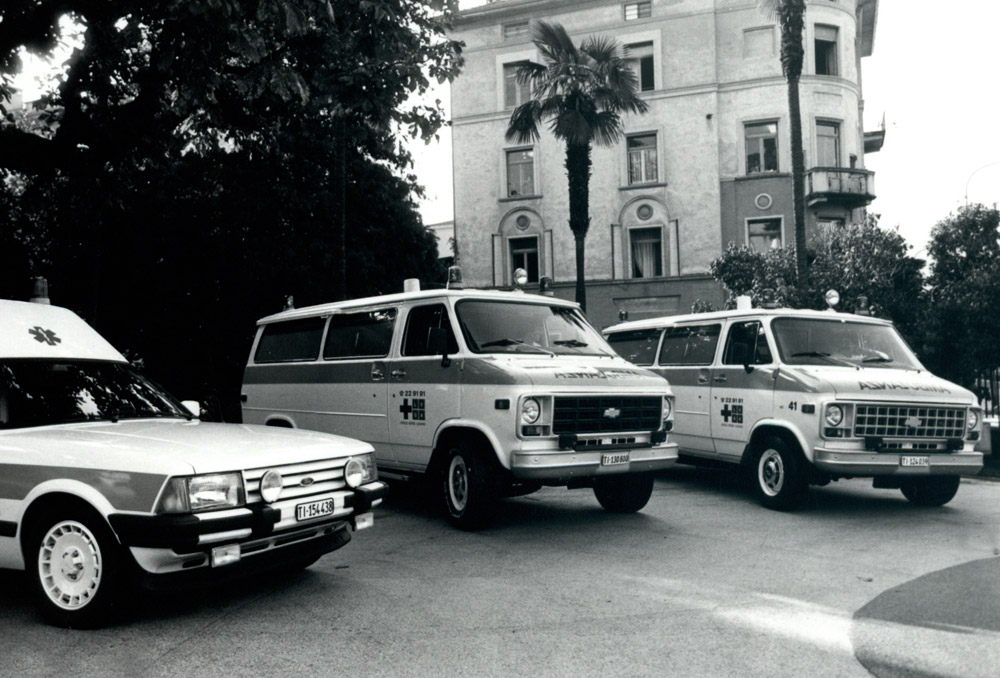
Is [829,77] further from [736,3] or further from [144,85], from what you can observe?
[144,85]

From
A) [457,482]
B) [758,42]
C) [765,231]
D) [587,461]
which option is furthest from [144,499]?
[758,42]

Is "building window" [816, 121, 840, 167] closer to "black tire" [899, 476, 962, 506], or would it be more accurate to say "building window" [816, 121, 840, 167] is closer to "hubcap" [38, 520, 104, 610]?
"black tire" [899, 476, 962, 506]

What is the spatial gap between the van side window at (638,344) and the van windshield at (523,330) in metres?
2.89

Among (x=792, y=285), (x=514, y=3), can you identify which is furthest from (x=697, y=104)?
(x=792, y=285)

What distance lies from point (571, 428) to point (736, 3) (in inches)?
1157

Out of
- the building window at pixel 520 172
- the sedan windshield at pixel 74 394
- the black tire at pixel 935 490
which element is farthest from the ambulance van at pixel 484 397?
the building window at pixel 520 172

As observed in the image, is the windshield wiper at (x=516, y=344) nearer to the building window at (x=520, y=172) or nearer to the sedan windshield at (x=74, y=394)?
the sedan windshield at (x=74, y=394)

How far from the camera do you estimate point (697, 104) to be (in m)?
33.6

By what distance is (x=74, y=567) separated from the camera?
532 centimetres

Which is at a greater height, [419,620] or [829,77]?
[829,77]

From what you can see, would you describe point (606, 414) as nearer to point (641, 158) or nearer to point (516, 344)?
point (516, 344)

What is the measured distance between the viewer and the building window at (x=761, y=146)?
33.2m

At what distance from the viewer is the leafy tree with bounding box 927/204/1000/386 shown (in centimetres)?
1881

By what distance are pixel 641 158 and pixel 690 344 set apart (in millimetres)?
24289
